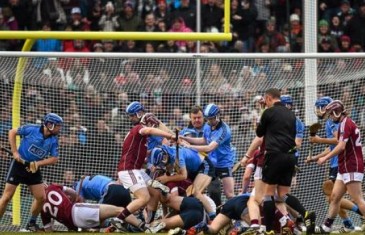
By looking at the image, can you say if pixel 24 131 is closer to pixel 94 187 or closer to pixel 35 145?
pixel 35 145

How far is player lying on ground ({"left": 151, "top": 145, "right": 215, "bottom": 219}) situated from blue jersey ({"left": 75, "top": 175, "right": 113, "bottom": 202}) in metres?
0.74

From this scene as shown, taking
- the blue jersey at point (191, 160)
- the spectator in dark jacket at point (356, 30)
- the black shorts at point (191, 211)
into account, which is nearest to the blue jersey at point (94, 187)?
the blue jersey at point (191, 160)

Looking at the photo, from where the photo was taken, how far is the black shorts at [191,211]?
17292 mm

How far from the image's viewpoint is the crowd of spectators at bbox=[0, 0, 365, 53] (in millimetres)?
22281

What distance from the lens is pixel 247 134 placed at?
19422 millimetres

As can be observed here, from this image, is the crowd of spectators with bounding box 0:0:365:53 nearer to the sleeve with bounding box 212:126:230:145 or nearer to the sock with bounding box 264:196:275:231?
the sleeve with bounding box 212:126:230:145

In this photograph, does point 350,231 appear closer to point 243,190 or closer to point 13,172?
point 243,190

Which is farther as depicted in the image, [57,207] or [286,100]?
[286,100]

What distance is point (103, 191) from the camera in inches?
716

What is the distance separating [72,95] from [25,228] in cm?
203

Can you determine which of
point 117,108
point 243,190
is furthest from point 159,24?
point 243,190

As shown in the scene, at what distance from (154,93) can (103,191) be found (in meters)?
1.95

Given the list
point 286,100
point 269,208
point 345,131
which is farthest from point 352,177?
point 286,100

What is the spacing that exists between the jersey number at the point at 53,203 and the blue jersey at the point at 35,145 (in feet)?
1.56
